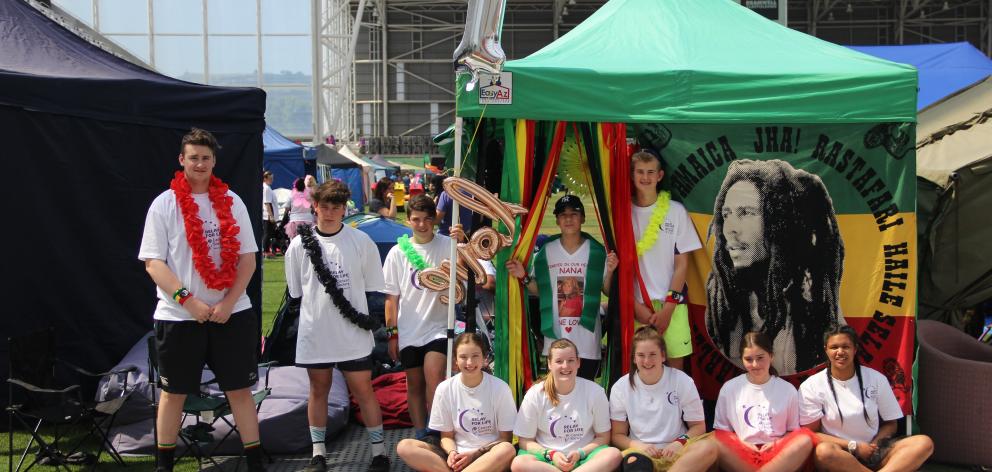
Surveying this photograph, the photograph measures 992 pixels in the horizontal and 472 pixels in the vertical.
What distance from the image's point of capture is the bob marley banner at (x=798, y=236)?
16.9 feet

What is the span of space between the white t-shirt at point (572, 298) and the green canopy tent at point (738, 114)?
0.30 meters

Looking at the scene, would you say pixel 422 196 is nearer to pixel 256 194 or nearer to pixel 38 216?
pixel 256 194

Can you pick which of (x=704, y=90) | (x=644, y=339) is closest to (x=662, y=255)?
(x=644, y=339)

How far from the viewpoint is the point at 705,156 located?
5.35 metres

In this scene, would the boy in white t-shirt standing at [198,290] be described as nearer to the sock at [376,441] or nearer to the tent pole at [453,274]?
the sock at [376,441]

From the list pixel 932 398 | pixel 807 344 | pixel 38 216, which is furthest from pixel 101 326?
pixel 932 398

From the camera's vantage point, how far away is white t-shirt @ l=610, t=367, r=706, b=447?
15.3ft

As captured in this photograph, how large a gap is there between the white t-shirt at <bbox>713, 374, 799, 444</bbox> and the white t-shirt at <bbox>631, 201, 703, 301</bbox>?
2.22 ft

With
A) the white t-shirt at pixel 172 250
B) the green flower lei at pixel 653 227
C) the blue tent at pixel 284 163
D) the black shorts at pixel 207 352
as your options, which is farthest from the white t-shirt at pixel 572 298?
the blue tent at pixel 284 163

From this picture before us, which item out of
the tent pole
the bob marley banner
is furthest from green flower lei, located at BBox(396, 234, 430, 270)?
the bob marley banner

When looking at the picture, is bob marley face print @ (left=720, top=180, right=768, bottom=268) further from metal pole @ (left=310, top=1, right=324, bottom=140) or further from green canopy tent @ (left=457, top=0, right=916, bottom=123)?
metal pole @ (left=310, top=1, right=324, bottom=140)

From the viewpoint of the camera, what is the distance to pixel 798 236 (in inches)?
208

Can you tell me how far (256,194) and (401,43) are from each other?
3357 cm

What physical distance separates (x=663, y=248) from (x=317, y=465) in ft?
7.18
